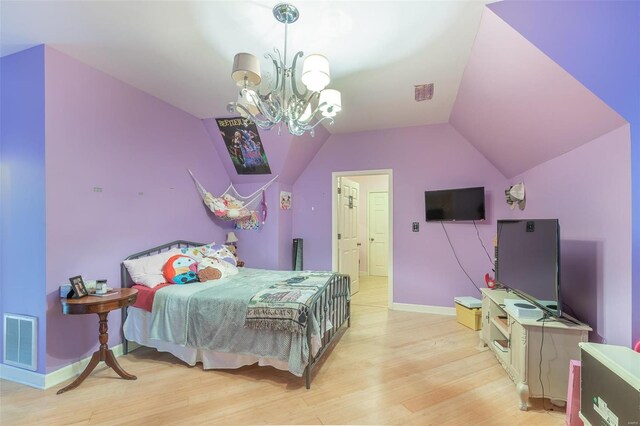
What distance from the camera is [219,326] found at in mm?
2445

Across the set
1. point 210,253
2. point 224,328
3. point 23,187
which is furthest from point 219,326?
point 23,187

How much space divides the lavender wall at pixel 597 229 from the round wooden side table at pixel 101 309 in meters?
3.48

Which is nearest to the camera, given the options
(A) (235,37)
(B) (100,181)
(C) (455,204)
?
(A) (235,37)

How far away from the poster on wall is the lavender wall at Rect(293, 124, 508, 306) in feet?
3.04

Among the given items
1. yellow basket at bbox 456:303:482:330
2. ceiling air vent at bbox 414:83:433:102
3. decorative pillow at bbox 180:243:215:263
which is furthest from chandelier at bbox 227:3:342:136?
yellow basket at bbox 456:303:482:330

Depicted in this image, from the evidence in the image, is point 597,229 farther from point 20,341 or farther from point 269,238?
point 20,341

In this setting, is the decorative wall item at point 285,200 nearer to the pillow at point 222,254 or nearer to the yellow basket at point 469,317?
the pillow at point 222,254

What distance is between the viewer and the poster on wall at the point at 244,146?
3838 mm

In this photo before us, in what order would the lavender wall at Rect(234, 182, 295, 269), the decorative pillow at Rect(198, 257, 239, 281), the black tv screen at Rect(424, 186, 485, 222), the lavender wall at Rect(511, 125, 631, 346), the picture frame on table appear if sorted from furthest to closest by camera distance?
the lavender wall at Rect(234, 182, 295, 269) → the black tv screen at Rect(424, 186, 485, 222) → the decorative pillow at Rect(198, 257, 239, 281) → the picture frame on table → the lavender wall at Rect(511, 125, 631, 346)

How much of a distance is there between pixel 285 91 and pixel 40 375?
2.94 metres

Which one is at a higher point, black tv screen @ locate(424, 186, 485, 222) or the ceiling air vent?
the ceiling air vent

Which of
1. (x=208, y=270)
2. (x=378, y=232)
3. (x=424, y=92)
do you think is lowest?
(x=208, y=270)

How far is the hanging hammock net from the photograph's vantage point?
3934 millimetres

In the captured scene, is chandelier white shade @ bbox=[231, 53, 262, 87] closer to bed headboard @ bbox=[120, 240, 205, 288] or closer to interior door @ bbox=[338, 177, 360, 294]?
bed headboard @ bbox=[120, 240, 205, 288]
